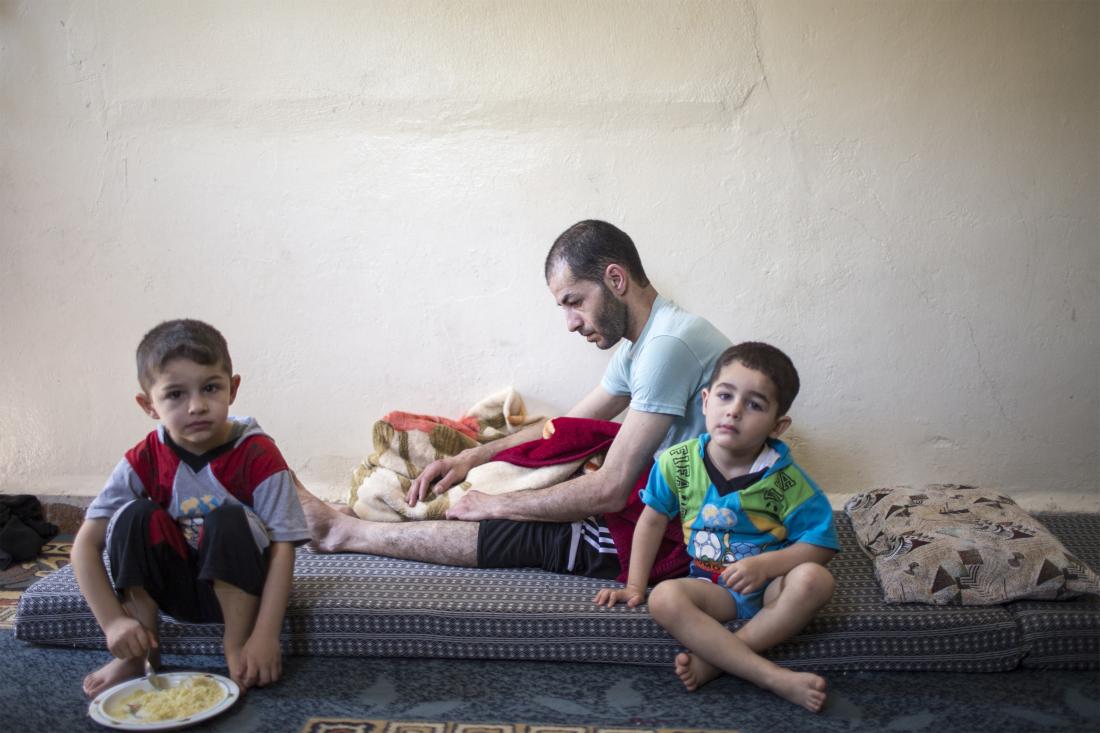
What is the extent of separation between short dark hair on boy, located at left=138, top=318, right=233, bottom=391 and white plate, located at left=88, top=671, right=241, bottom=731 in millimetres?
650

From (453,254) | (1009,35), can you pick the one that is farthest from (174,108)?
(1009,35)

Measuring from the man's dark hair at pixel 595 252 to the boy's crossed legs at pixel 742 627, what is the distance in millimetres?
877

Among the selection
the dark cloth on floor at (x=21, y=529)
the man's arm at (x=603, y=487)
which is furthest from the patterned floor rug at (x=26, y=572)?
the man's arm at (x=603, y=487)

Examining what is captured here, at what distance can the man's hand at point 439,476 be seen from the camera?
2914 millimetres

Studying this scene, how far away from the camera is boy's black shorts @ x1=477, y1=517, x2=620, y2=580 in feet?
8.41

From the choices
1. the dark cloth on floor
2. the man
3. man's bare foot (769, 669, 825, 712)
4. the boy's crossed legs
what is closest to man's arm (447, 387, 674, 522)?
the man

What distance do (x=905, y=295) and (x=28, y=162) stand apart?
3.07 m

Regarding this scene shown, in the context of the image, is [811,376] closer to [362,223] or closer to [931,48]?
[931,48]

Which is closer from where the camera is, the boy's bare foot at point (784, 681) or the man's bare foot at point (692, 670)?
the boy's bare foot at point (784, 681)

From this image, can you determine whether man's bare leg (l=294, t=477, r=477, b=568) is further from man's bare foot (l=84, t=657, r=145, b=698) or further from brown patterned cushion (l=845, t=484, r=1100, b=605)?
brown patterned cushion (l=845, t=484, r=1100, b=605)

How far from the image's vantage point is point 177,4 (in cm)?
327

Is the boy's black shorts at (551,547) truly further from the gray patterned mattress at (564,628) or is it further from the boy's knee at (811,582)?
the boy's knee at (811,582)

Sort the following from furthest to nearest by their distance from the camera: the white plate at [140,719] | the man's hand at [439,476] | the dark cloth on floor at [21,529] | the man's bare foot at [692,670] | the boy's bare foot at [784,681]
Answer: the dark cloth on floor at [21,529]
the man's hand at [439,476]
the man's bare foot at [692,670]
the boy's bare foot at [784,681]
the white plate at [140,719]

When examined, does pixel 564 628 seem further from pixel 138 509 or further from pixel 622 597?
pixel 138 509
